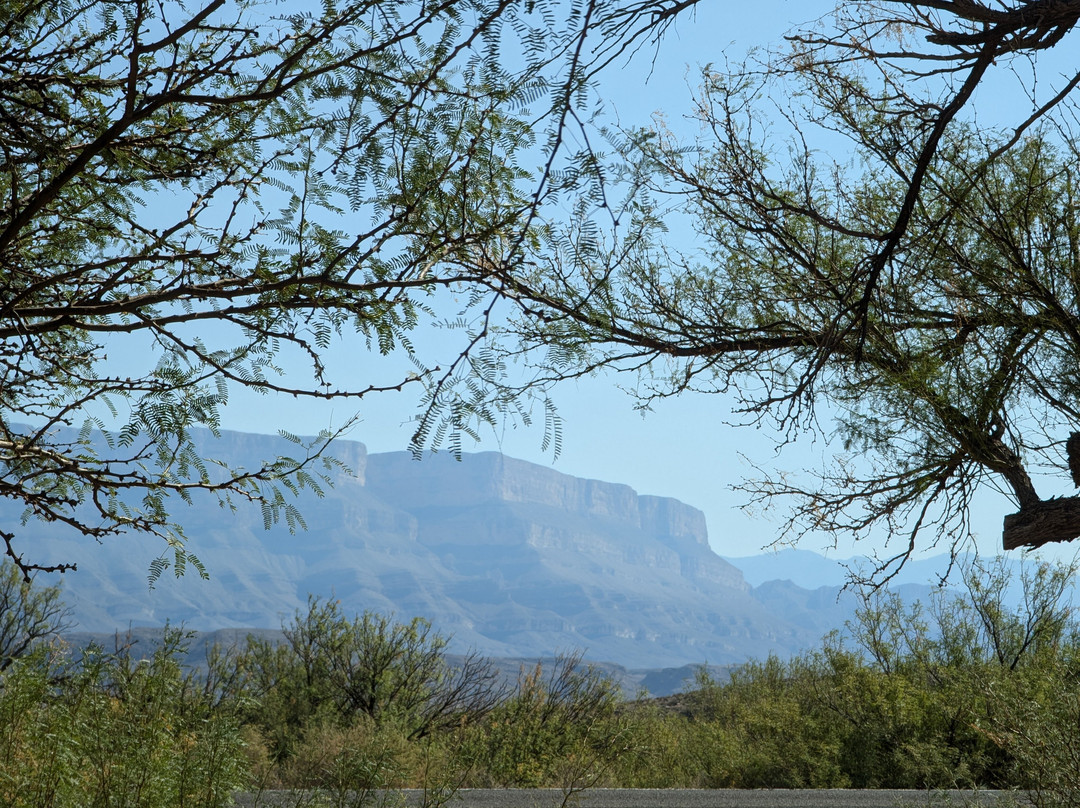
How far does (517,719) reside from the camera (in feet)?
33.8

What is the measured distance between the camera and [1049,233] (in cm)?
595

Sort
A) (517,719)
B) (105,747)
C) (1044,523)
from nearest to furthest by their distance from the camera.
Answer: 1. (105,747)
2. (1044,523)
3. (517,719)

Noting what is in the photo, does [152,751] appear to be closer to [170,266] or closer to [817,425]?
[170,266]

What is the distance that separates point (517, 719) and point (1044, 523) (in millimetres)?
6460

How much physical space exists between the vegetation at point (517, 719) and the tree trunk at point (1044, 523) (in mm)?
994

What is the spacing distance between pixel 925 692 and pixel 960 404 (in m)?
4.19

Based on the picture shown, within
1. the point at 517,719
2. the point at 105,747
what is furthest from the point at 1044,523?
the point at 517,719

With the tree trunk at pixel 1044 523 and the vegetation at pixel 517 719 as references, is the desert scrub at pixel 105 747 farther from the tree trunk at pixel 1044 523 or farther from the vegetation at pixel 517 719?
the tree trunk at pixel 1044 523

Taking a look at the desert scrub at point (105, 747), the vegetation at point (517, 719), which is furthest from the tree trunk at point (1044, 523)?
the desert scrub at point (105, 747)

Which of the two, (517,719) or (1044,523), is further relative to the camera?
(517,719)

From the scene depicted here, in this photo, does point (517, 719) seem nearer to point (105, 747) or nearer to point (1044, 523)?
point (1044, 523)

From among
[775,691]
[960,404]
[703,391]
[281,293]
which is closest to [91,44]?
[281,293]

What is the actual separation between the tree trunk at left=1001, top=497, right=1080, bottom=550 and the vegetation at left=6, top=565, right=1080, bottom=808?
3.26 ft

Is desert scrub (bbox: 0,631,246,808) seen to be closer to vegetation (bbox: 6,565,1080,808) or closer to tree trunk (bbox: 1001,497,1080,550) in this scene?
vegetation (bbox: 6,565,1080,808)
